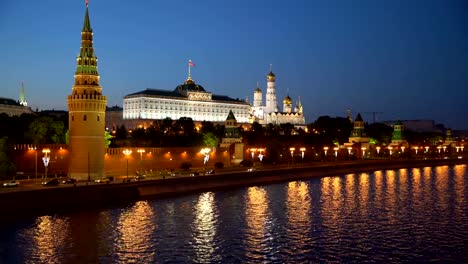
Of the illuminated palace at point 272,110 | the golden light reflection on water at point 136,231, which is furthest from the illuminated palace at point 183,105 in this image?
the golden light reflection on water at point 136,231

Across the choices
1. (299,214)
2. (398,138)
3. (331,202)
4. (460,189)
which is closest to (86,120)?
(299,214)

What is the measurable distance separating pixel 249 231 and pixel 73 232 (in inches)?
344

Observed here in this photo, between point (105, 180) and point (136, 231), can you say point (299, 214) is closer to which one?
point (136, 231)

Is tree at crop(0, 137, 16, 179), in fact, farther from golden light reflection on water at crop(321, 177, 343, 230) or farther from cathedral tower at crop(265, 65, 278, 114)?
cathedral tower at crop(265, 65, 278, 114)

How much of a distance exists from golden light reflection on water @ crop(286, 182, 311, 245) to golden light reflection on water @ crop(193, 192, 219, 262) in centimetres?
403

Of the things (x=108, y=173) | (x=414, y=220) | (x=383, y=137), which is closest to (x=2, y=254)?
(x=414, y=220)

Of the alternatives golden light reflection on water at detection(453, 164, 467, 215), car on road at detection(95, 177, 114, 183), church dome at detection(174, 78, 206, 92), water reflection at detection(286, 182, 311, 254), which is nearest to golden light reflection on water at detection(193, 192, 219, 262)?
water reflection at detection(286, 182, 311, 254)

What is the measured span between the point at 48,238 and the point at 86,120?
776 inches

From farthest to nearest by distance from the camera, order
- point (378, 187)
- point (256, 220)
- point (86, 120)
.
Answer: point (378, 187), point (86, 120), point (256, 220)

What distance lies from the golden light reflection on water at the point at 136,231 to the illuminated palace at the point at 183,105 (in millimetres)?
85945

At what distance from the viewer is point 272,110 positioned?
6309 inches

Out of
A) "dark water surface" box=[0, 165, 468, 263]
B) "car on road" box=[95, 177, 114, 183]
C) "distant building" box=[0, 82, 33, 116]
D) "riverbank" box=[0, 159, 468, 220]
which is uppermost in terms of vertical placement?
"distant building" box=[0, 82, 33, 116]

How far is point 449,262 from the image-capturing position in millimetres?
23766

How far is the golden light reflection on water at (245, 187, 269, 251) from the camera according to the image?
28111 mm
